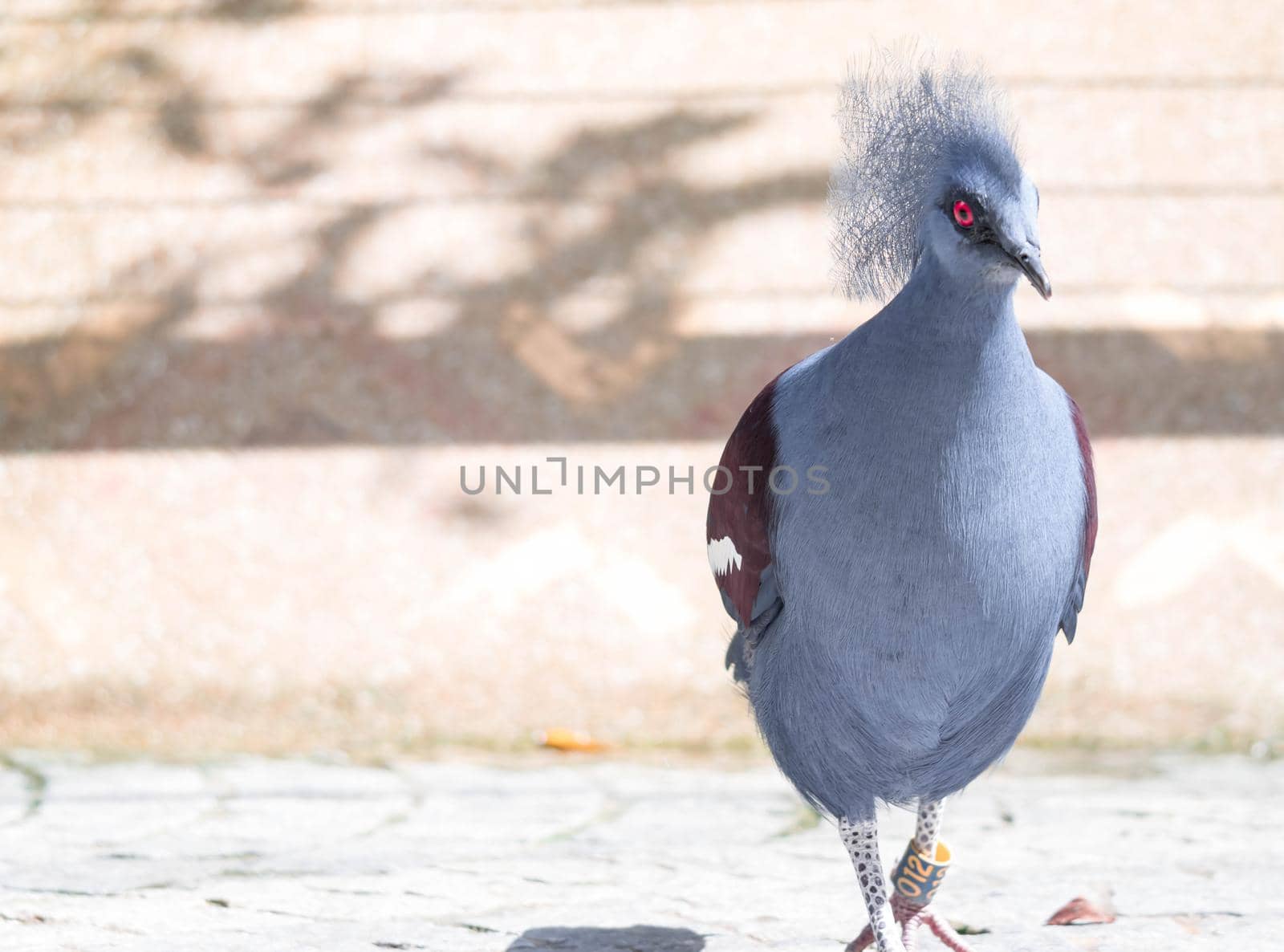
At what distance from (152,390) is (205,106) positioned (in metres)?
0.93

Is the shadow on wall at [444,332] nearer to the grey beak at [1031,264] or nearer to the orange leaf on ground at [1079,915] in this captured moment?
the orange leaf on ground at [1079,915]

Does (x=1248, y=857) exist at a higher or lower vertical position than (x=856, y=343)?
lower

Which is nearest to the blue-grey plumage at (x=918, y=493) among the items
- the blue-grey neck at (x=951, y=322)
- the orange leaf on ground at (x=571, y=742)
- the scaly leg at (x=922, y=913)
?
the blue-grey neck at (x=951, y=322)

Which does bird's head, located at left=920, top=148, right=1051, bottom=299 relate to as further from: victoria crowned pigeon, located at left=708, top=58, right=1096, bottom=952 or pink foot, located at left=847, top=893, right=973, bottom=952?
pink foot, located at left=847, top=893, right=973, bottom=952

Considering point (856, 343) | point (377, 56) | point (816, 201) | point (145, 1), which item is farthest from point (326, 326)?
point (856, 343)

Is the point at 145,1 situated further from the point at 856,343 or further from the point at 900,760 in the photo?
the point at 900,760

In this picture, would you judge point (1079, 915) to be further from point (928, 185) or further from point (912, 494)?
point (928, 185)

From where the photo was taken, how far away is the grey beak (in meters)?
1.62

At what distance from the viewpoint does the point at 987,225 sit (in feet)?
5.47

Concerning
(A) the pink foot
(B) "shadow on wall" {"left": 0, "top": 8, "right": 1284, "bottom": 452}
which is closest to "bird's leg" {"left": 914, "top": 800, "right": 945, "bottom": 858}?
(A) the pink foot

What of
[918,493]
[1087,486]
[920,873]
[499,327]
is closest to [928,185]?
[918,493]

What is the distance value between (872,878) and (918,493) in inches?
26.2

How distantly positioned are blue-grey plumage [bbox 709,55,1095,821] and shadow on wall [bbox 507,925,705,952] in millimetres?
469

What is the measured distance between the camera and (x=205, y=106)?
4012 mm
